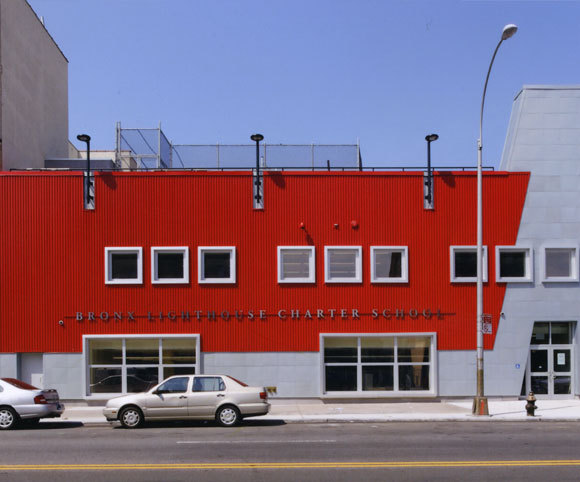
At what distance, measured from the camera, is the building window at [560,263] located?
21844 millimetres

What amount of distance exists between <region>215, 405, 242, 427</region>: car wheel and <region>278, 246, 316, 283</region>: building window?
6.30m

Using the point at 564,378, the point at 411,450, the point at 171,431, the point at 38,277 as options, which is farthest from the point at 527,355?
the point at 38,277

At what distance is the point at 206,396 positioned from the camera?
16.4 m

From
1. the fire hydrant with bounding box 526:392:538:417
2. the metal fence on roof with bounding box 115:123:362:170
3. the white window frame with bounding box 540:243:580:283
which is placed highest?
the metal fence on roof with bounding box 115:123:362:170

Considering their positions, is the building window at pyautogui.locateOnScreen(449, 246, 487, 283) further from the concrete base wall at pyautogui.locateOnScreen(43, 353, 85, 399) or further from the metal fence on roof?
the concrete base wall at pyautogui.locateOnScreen(43, 353, 85, 399)

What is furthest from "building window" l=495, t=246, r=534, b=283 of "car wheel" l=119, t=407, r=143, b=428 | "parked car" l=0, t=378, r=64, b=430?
"parked car" l=0, t=378, r=64, b=430

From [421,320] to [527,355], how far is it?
3820mm

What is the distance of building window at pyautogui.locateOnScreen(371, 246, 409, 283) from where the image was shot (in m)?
21.7

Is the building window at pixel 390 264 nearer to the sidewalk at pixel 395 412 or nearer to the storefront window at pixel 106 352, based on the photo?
the sidewalk at pixel 395 412

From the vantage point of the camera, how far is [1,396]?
16.4 metres

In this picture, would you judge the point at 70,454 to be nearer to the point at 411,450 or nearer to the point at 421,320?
the point at 411,450

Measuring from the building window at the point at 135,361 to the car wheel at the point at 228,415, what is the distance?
526cm

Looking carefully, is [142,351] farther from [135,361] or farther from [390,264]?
[390,264]

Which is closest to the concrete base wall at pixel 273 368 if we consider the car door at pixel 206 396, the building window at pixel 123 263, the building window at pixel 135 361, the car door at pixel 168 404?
the building window at pixel 135 361
